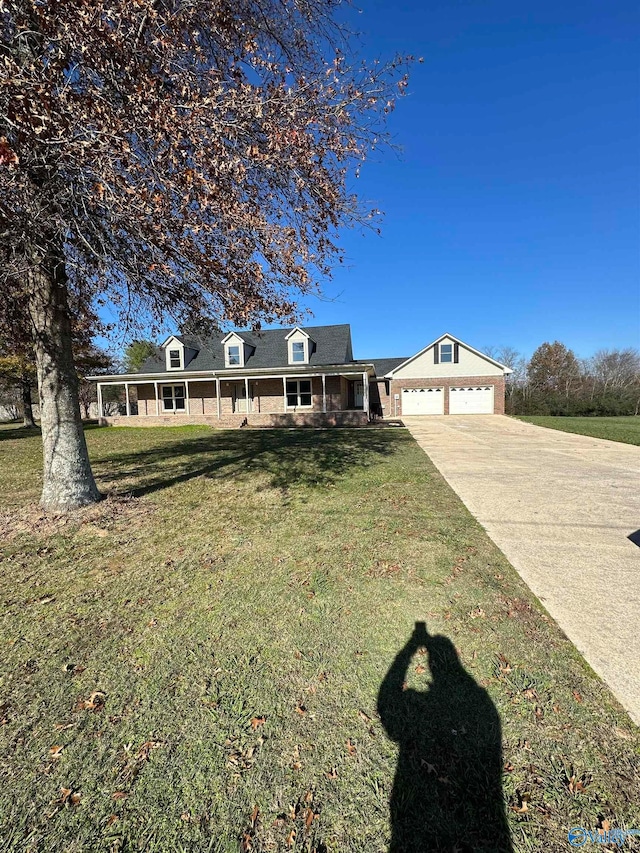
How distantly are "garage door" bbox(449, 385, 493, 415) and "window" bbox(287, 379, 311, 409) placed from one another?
1047 cm

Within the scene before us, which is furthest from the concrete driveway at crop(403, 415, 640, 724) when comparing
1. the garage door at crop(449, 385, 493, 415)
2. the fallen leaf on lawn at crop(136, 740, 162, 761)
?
the garage door at crop(449, 385, 493, 415)

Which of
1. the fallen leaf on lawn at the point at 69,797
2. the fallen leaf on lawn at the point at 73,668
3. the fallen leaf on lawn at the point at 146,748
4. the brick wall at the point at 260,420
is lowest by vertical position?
the fallen leaf on lawn at the point at 69,797

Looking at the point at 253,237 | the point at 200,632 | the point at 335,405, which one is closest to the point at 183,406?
the point at 335,405

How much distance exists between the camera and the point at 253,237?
4.20 metres

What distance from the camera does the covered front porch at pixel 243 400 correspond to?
2078 cm

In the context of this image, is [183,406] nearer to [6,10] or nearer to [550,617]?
[6,10]

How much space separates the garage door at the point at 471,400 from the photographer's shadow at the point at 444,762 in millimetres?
25952

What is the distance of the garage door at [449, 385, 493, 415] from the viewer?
86.5 feet

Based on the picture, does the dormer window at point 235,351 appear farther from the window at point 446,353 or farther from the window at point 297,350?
the window at point 446,353

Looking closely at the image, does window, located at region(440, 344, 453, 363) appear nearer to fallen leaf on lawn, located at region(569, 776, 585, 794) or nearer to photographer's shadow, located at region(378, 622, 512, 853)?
photographer's shadow, located at region(378, 622, 512, 853)

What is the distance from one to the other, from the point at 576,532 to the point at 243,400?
818 inches

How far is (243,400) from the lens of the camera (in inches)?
930

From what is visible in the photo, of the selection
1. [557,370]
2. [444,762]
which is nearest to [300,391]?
[444,762]

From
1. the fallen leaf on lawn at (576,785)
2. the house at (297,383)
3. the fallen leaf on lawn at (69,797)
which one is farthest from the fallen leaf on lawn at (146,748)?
the house at (297,383)
